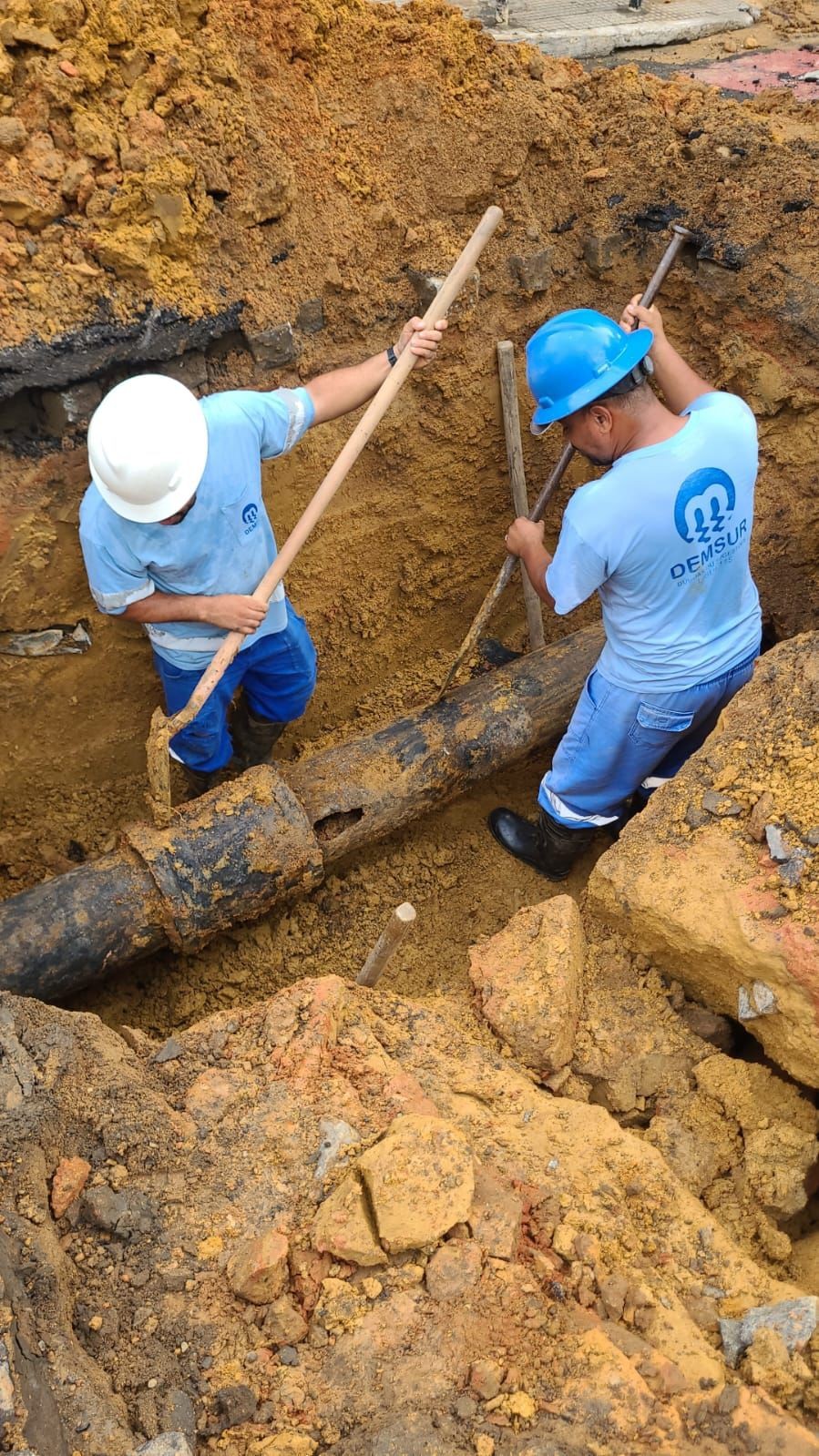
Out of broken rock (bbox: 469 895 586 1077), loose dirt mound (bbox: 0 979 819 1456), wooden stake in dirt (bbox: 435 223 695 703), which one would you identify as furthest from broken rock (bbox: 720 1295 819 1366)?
wooden stake in dirt (bbox: 435 223 695 703)

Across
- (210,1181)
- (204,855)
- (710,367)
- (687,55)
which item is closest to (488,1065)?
(210,1181)

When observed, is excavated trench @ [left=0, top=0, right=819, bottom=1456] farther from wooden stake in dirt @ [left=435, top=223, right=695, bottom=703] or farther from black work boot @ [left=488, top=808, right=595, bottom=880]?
wooden stake in dirt @ [left=435, top=223, right=695, bottom=703]

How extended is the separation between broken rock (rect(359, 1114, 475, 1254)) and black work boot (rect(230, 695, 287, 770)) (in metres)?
2.37

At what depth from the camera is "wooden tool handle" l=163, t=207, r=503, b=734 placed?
11.0 feet

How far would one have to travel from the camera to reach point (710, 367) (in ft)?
16.0

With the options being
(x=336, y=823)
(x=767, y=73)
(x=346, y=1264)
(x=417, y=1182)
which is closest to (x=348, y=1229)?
(x=346, y=1264)

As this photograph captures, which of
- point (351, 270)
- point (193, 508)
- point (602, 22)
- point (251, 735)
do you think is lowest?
point (251, 735)

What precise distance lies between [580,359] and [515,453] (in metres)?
1.75

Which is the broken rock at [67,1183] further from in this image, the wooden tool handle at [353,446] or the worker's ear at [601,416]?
the worker's ear at [601,416]

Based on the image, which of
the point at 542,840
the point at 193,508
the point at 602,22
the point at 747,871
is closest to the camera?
the point at 747,871

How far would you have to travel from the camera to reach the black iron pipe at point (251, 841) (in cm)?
344

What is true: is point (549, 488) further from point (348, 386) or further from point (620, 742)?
point (620, 742)

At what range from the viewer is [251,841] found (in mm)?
3607

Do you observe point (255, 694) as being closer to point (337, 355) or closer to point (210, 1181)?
point (337, 355)
